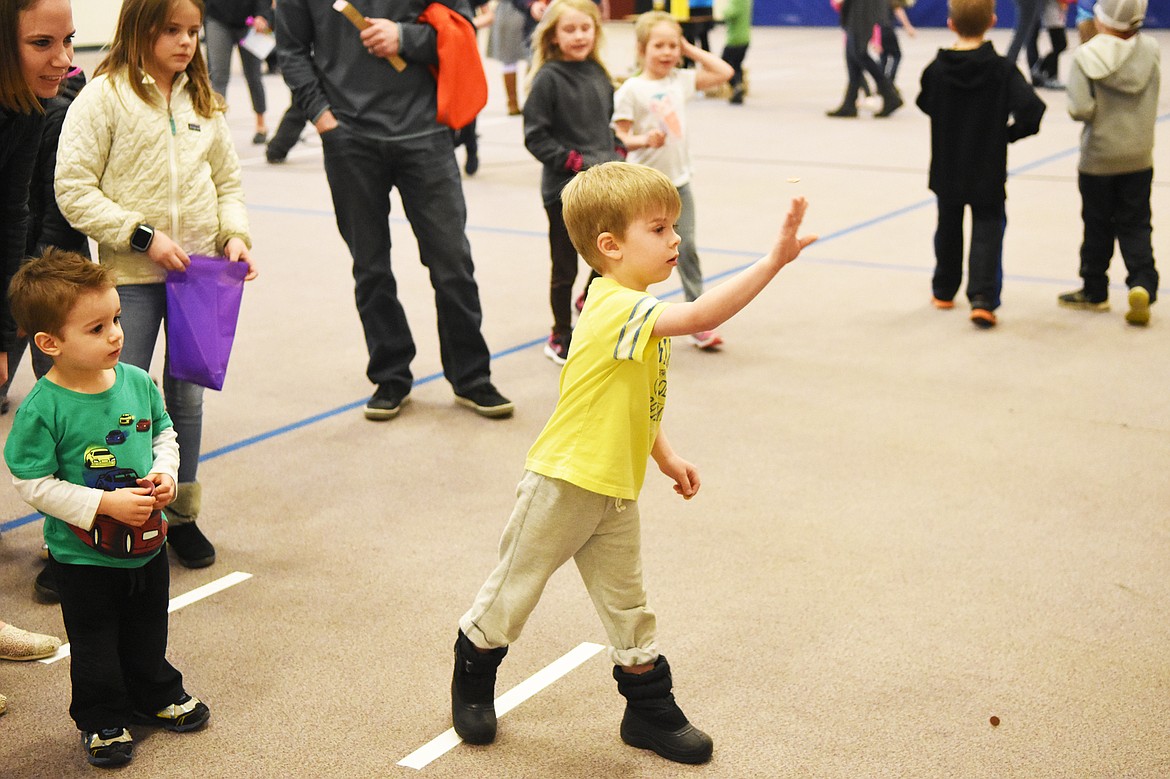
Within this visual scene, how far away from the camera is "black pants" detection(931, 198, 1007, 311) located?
6078mm

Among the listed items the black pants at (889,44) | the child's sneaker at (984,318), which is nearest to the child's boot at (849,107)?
the black pants at (889,44)

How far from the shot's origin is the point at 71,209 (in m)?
3.39

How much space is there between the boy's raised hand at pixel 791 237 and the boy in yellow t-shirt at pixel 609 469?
16 centimetres

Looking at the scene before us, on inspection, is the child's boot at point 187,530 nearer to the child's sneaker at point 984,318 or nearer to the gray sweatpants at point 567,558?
the gray sweatpants at point 567,558

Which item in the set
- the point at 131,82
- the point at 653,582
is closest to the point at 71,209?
the point at 131,82

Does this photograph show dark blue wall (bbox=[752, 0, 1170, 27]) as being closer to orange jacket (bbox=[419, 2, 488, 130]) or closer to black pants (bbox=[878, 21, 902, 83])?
black pants (bbox=[878, 21, 902, 83])

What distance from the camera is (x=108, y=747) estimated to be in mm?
2688

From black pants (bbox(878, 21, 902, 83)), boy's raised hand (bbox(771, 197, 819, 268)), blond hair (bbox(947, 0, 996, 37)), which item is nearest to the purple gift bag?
boy's raised hand (bbox(771, 197, 819, 268))

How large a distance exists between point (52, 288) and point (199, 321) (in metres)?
0.91

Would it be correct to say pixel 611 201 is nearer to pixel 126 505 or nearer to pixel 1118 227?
pixel 126 505

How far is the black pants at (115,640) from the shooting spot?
8.77 ft

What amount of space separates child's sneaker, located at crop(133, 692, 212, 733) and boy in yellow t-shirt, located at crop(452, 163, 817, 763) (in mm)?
561

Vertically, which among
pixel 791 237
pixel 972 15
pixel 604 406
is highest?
pixel 972 15

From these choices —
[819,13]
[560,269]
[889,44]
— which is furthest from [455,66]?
[819,13]
